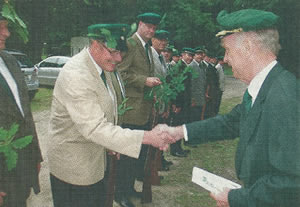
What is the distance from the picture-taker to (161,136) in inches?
115

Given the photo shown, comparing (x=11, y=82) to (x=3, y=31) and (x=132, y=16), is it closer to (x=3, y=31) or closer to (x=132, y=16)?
(x=3, y=31)

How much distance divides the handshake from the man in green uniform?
80cm

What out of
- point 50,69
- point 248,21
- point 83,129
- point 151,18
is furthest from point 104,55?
point 50,69

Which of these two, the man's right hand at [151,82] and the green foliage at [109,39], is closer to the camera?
the green foliage at [109,39]

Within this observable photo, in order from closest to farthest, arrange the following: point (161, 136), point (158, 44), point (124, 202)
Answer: point (161, 136), point (124, 202), point (158, 44)

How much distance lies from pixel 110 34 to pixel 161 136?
39.4 inches

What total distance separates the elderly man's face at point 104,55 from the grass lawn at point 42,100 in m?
9.60

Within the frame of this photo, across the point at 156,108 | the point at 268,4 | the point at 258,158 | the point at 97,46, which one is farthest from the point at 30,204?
the point at 268,4

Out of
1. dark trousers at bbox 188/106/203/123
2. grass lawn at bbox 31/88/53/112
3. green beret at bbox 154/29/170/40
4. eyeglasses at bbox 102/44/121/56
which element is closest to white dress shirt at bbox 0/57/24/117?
eyeglasses at bbox 102/44/121/56

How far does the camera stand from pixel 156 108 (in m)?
4.91

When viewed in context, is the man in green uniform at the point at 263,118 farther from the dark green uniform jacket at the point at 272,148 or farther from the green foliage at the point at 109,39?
the green foliage at the point at 109,39

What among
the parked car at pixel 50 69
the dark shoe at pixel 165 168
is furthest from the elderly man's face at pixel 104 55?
the parked car at pixel 50 69

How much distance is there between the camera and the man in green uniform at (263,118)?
1701mm

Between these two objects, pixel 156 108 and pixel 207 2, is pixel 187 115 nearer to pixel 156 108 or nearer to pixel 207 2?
pixel 156 108
